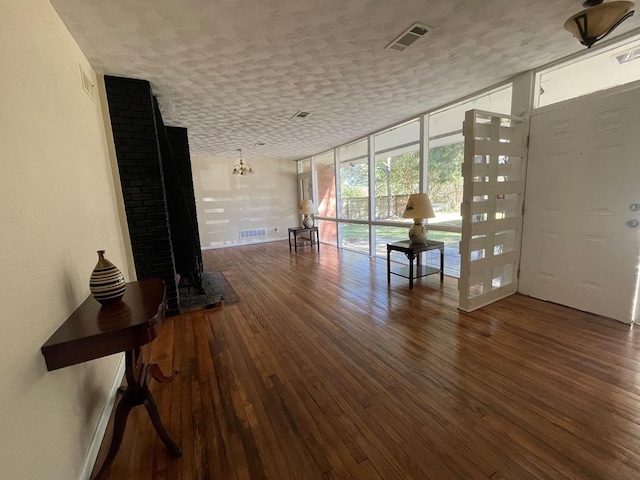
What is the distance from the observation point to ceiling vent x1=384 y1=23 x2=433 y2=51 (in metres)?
2.07

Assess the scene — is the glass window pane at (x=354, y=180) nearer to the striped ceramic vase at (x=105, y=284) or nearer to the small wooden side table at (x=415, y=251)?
the small wooden side table at (x=415, y=251)

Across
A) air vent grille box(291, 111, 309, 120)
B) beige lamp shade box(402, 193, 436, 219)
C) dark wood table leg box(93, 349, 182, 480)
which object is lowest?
dark wood table leg box(93, 349, 182, 480)

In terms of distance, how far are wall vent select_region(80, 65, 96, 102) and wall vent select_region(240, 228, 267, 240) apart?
19.5ft

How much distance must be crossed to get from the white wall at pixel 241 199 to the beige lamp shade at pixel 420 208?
5.75m

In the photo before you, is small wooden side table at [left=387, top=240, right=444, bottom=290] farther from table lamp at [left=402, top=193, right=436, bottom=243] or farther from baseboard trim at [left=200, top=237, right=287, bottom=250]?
baseboard trim at [left=200, top=237, right=287, bottom=250]

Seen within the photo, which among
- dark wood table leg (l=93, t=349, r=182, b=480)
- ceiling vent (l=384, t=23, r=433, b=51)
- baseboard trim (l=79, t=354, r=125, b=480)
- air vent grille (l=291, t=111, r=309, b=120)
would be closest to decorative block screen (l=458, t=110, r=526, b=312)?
ceiling vent (l=384, t=23, r=433, b=51)

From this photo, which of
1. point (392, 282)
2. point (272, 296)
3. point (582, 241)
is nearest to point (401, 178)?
point (392, 282)

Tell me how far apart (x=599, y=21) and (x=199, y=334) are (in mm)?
4042

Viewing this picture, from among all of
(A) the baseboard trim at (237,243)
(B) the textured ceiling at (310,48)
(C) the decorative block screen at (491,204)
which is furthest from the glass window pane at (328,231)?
(C) the decorative block screen at (491,204)

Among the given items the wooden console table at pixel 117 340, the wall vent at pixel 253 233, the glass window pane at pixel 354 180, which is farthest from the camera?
the wall vent at pixel 253 233

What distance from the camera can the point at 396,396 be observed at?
70.1 inches

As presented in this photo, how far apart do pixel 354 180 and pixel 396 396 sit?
16.7 ft

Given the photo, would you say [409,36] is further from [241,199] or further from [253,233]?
[253,233]

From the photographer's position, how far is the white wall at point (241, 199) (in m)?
7.54
